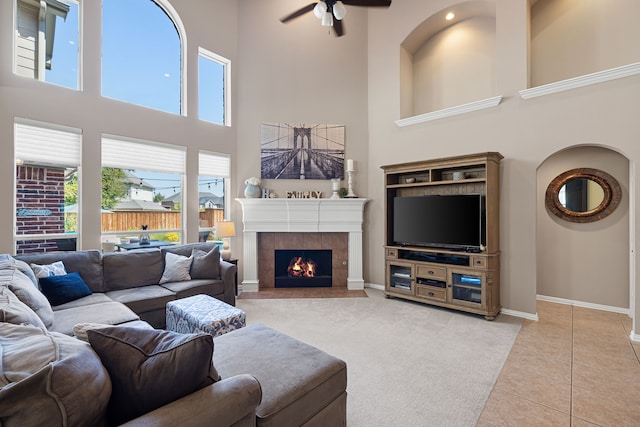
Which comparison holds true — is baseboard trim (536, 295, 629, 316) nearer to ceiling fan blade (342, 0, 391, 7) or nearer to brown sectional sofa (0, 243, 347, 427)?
brown sectional sofa (0, 243, 347, 427)

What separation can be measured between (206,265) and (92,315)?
151cm

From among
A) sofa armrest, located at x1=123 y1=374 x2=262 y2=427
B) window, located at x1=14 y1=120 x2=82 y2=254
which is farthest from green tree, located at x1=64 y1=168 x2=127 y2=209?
sofa armrest, located at x1=123 y1=374 x2=262 y2=427

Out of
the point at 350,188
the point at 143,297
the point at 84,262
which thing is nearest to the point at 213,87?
the point at 350,188

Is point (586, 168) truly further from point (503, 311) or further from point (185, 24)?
point (185, 24)

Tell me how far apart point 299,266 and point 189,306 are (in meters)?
2.77

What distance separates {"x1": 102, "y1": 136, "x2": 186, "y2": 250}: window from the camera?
412 cm

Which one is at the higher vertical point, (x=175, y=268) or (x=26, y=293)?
(x=26, y=293)

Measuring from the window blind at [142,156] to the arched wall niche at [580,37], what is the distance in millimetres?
5458

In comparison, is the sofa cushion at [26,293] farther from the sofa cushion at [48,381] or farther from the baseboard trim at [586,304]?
the baseboard trim at [586,304]

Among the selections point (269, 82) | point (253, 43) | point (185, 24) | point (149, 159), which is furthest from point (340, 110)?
point (149, 159)

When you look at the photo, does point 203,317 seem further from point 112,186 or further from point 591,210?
point 591,210

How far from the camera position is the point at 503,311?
408cm

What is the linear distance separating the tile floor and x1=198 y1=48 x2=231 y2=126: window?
5.27 m

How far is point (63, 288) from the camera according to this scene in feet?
9.71
